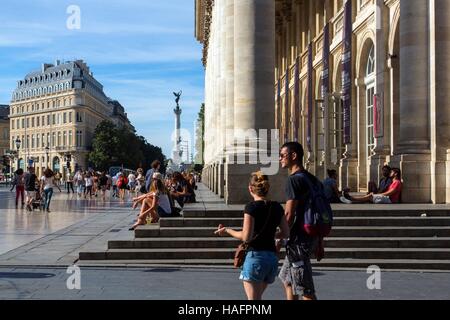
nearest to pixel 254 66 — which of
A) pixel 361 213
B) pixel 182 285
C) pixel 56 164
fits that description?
pixel 361 213

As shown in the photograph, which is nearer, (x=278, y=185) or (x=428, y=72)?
(x=278, y=185)

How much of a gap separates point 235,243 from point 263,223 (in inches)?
245

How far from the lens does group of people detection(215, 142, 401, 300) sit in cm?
664

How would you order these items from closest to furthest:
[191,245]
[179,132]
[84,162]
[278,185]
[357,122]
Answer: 1. [191,245]
2. [278,185]
3. [357,122]
4. [179,132]
5. [84,162]

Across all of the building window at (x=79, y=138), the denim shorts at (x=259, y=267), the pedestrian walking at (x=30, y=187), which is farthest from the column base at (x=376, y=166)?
the building window at (x=79, y=138)

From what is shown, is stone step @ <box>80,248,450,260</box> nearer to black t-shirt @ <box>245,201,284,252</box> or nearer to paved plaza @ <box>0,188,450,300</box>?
paved plaza @ <box>0,188,450,300</box>

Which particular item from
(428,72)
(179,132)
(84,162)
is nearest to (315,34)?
(428,72)

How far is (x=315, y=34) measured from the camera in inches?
1468

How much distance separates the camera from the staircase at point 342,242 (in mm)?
12211

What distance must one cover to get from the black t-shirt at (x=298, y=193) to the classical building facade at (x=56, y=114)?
145007 mm
